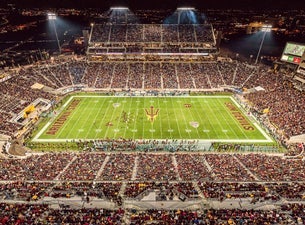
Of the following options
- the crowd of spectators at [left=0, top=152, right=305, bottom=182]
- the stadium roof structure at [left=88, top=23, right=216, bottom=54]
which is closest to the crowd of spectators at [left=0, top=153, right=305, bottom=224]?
the crowd of spectators at [left=0, top=152, right=305, bottom=182]

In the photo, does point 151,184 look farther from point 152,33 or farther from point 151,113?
point 152,33

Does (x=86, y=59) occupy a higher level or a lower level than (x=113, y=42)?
lower

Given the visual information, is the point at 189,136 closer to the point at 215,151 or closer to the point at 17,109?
the point at 215,151

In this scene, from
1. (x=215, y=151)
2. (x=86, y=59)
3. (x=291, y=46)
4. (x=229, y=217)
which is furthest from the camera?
(x=86, y=59)

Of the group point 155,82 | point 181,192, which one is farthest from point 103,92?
point 181,192

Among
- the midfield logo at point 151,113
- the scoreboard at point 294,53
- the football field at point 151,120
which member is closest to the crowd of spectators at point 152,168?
the football field at point 151,120

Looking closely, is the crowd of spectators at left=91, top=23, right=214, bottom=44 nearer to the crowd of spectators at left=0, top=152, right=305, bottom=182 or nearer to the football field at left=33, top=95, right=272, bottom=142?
the football field at left=33, top=95, right=272, bottom=142
